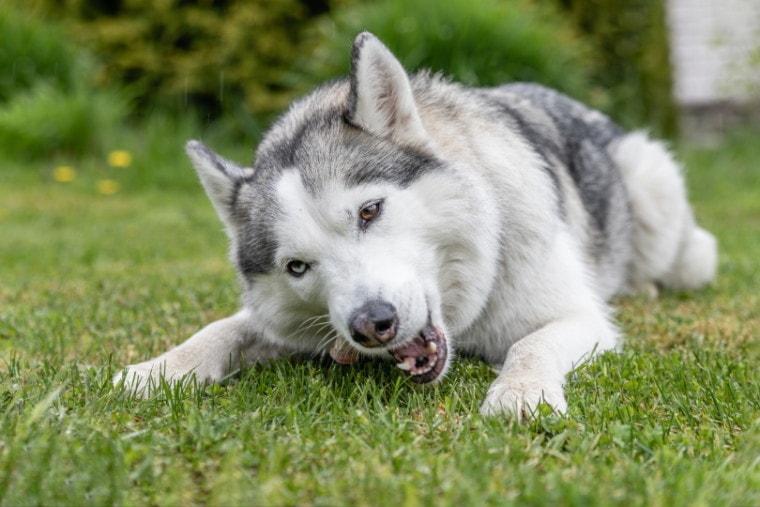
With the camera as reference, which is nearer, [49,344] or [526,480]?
[526,480]

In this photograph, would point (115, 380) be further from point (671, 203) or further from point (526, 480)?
point (671, 203)

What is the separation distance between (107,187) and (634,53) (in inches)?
264

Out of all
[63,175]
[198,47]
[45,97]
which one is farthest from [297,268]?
[198,47]

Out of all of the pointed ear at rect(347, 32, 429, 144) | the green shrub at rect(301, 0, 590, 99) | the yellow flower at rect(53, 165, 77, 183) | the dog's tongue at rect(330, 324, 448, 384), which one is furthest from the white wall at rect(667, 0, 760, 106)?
the dog's tongue at rect(330, 324, 448, 384)

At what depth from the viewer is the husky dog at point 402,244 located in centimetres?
288

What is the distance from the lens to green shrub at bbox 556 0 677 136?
10.9m

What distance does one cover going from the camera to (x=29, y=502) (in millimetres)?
2025

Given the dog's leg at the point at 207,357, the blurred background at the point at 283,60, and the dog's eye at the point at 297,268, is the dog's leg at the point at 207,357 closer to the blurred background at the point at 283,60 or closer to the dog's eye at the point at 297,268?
the dog's eye at the point at 297,268

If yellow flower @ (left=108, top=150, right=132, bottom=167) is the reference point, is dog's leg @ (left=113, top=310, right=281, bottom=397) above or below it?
above

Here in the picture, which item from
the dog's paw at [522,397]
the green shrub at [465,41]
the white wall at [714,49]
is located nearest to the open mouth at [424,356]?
the dog's paw at [522,397]

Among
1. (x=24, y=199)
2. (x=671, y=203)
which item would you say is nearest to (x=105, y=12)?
(x=24, y=199)

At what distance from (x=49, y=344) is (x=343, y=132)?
1.60m

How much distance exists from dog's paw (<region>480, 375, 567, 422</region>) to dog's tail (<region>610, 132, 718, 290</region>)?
2.43 m

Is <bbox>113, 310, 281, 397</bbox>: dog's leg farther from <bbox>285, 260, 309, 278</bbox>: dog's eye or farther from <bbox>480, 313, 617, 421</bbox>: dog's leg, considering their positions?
<bbox>480, 313, 617, 421</bbox>: dog's leg
